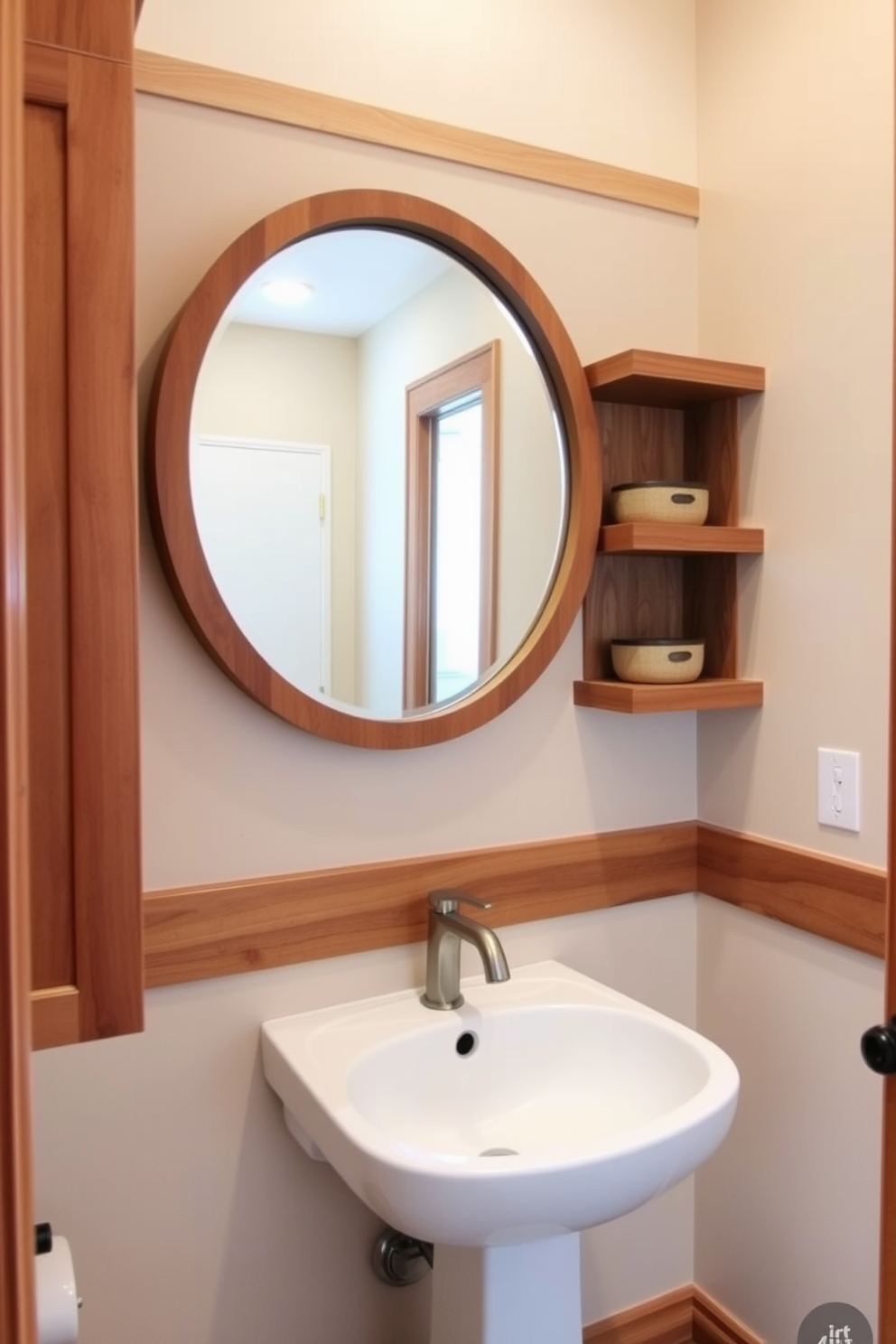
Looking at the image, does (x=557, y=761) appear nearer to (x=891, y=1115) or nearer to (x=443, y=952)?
(x=443, y=952)

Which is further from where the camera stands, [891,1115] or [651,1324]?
[651,1324]

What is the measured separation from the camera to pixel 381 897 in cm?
147

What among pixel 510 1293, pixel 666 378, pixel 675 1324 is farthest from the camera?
pixel 675 1324

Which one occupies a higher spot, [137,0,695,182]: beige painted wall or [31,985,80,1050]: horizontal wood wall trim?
[137,0,695,182]: beige painted wall

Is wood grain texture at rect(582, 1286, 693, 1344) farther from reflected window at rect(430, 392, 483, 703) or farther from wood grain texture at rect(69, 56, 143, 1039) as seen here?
wood grain texture at rect(69, 56, 143, 1039)

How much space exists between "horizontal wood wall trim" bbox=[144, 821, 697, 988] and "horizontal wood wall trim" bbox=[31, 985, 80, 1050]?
0.45 meters

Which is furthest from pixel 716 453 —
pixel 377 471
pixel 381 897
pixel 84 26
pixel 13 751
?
pixel 13 751

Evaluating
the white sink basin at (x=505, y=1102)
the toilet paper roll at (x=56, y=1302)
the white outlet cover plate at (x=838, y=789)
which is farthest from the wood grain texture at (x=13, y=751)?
the white outlet cover plate at (x=838, y=789)

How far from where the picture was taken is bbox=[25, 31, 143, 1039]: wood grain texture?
82 centimetres

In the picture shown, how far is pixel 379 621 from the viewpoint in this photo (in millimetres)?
1468

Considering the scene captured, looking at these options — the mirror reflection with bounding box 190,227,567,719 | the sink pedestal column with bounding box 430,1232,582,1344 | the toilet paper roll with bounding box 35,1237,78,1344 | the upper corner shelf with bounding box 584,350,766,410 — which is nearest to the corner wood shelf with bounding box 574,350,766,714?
the upper corner shelf with bounding box 584,350,766,410

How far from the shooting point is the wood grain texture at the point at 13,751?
16.6 inches

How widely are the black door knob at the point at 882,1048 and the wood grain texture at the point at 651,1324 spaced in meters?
0.99

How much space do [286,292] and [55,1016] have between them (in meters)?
0.98
